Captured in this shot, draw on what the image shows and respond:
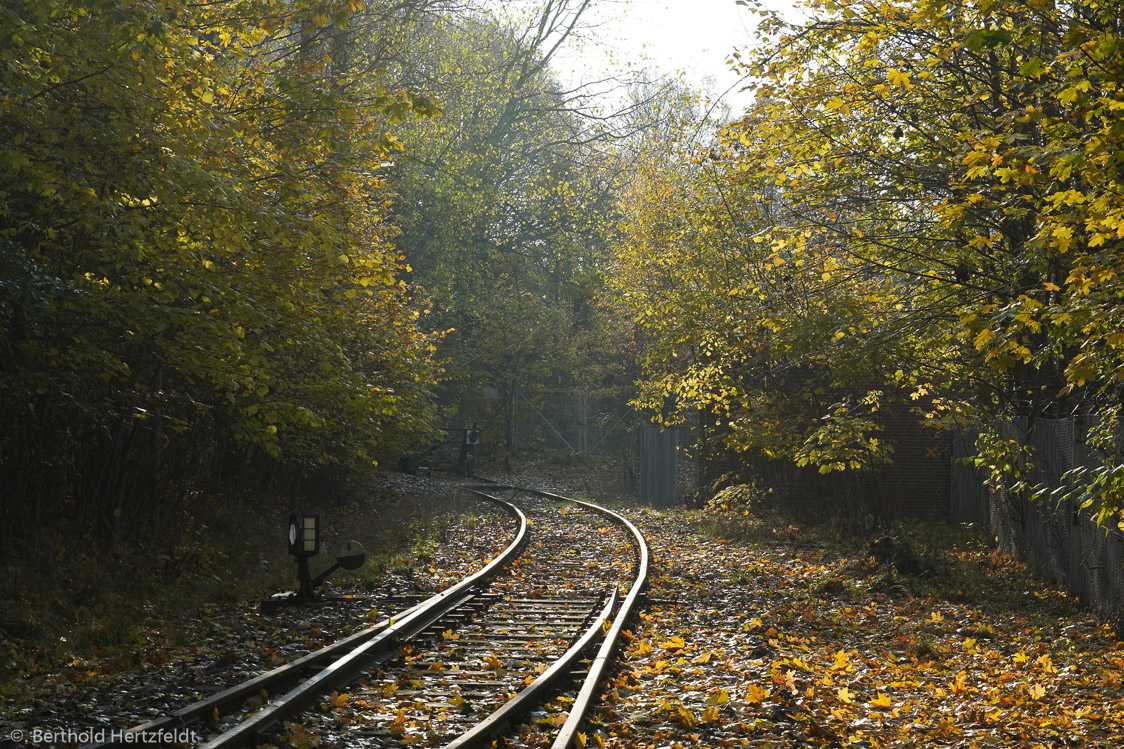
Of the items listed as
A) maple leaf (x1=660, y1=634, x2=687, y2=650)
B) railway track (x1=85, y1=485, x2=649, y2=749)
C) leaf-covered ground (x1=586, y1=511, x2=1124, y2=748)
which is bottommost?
leaf-covered ground (x1=586, y1=511, x2=1124, y2=748)

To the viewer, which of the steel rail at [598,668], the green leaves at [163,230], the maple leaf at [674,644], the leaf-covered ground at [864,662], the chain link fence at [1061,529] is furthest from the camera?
the chain link fence at [1061,529]

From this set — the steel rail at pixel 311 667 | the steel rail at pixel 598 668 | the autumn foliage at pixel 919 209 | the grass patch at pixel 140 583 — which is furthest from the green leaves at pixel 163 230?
the autumn foliage at pixel 919 209

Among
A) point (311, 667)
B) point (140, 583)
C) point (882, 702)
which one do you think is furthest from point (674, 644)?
point (140, 583)

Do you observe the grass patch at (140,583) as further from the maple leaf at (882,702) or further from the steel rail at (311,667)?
the maple leaf at (882,702)

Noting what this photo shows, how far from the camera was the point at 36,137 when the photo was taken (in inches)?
311

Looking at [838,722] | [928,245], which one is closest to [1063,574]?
[928,245]

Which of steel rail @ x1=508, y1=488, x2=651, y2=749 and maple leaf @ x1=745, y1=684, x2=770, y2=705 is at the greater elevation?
steel rail @ x1=508, y1=488, x2=651, y2=749

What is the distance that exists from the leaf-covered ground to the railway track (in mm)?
401

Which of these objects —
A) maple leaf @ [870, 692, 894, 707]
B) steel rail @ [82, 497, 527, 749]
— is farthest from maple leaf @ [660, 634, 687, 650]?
steel rail @ [82, 497, 527, 749]

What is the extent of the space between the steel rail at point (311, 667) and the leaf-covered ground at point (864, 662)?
6.42 ft

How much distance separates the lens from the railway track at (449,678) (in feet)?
19.1

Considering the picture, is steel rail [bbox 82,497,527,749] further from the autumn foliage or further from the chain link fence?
the chain link fence

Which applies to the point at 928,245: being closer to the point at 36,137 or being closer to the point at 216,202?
the point at 216,202

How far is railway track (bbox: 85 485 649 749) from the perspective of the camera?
581cm
